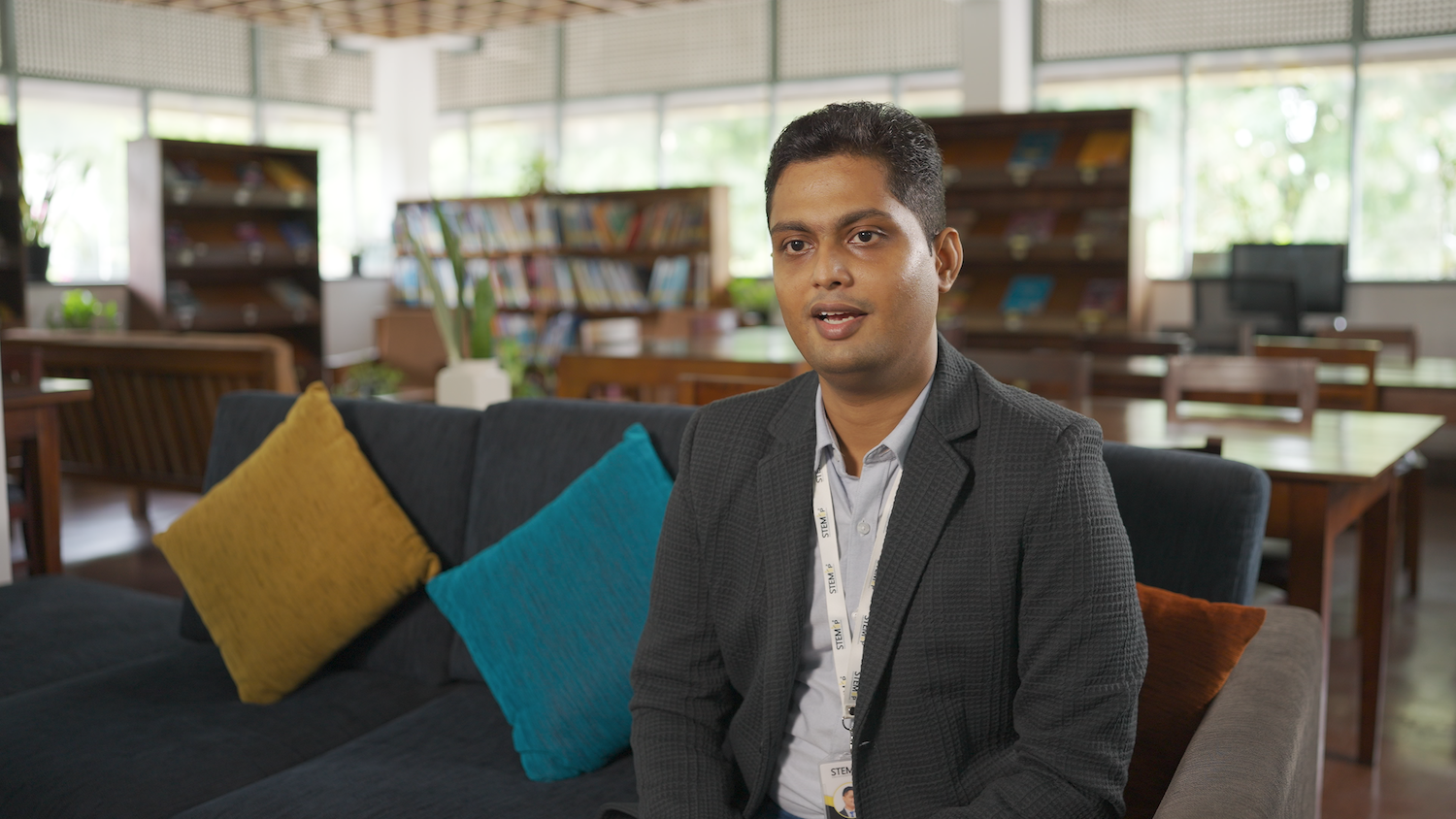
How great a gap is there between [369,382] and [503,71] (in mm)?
5490

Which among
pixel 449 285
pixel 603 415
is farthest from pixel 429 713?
pixel 449 285

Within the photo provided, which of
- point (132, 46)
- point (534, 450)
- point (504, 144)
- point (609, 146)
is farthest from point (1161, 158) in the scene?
point (132, 46)

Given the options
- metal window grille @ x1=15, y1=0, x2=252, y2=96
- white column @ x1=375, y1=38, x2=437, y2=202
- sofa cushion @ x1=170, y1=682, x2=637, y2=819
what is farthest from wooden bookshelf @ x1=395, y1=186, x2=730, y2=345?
sofa cushion @ x1=170, y1=682, x2=637, y2=819

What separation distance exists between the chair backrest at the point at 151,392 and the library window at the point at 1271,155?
19.5 ft

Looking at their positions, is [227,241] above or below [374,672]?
above

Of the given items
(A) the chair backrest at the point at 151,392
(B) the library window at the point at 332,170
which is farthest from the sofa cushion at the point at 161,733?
(B) the library window at the point at 332,170

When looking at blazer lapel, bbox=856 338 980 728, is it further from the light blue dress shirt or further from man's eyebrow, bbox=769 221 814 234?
man's eyebrow, bbox=769 221 814 234

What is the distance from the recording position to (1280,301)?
621 cm

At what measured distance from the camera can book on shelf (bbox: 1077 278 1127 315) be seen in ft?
22.5

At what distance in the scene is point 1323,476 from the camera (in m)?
2.25

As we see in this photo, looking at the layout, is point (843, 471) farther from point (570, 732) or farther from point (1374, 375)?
point (1374, 375)

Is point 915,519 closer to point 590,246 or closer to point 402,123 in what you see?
point 590,246

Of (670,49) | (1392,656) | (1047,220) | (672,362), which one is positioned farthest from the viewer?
(670,49)

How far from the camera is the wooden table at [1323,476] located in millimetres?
2293
